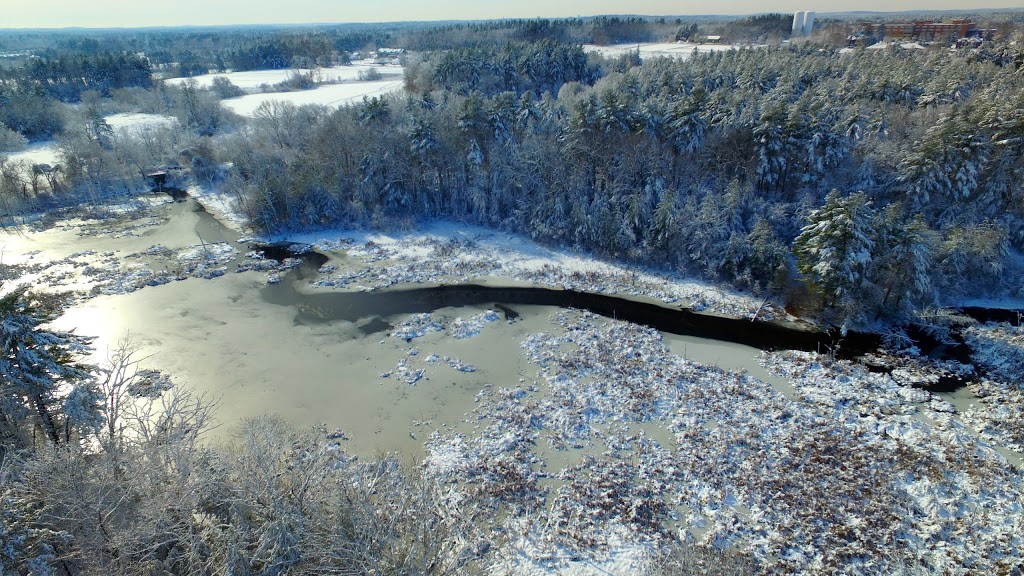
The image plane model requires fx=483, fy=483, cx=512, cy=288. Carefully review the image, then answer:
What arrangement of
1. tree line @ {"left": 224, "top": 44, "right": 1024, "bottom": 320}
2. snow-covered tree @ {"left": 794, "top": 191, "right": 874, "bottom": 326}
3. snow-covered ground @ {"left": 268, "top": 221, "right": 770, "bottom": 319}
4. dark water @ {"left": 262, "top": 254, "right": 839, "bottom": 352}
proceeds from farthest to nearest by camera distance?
snow-covered ground @ {"left": 268, "top": 221, "right": 770, "bottom": 319}
tree line @ {"left": 224, "top": 44, "right": 1024, "bottom": 320}
dark water @ {"left": 262, "top": 254, "right": 839, "bottom": 352}
snow-covered tree @ {"left": 794, "top": 191, "right": 874, "bottom": 326}

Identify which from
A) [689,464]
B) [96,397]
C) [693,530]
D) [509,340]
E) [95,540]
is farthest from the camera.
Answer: [509,340]

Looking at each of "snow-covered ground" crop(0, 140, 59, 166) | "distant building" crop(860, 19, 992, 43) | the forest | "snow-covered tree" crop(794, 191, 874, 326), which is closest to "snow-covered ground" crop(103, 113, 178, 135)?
the forest

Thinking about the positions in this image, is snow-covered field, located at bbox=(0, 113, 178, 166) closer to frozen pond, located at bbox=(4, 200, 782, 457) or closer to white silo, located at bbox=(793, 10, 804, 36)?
frozen pond, located at bbox=(4, 200, 782, 457)

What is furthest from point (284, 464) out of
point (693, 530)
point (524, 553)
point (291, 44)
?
point (291, 44)

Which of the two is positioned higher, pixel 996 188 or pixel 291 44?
pixel 291 44

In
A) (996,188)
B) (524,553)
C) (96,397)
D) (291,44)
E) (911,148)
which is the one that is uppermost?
(291,44)

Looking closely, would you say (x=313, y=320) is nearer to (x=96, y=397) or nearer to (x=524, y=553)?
(x=96, y=397)

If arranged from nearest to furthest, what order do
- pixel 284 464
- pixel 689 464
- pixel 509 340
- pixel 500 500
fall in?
pixel 284 464
pixel 500 500
pixel 689 464
pixel 509 340
